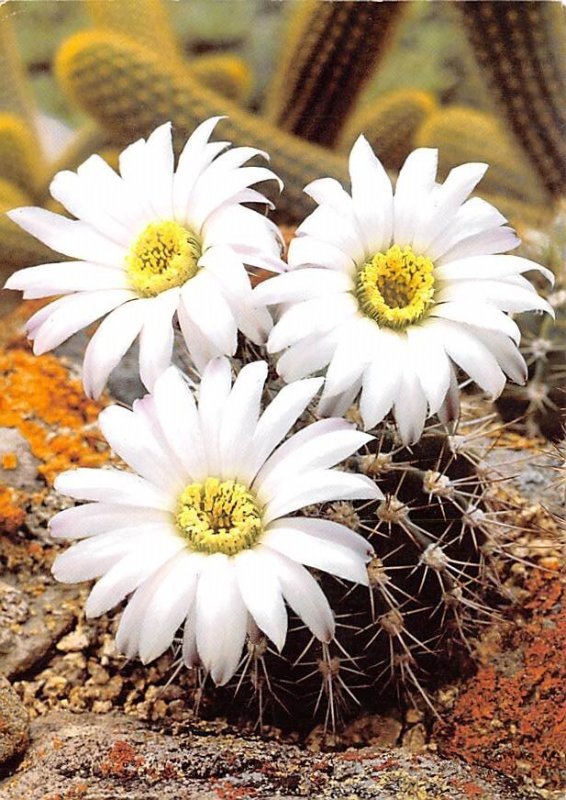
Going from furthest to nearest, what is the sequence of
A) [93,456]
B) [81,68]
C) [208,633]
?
[81,68], [93,456], [208,633]

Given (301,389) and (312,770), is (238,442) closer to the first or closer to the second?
(301,389)

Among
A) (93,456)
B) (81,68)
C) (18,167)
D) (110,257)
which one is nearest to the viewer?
(110,257)

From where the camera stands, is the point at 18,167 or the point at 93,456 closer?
the point at 93,456

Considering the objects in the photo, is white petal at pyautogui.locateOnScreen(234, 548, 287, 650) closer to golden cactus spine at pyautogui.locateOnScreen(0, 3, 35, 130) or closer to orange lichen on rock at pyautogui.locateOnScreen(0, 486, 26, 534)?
orange lichen on rock at pyautogui.locateOnScreen(0, 486, 26, 534)

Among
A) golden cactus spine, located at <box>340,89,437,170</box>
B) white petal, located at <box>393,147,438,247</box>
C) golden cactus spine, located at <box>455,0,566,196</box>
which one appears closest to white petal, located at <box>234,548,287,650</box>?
white petal, located at <box>393,147,438,247</box>

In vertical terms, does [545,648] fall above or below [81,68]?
below

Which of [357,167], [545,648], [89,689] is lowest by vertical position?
[89,689]

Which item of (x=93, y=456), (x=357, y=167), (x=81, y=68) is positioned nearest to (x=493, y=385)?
(x=357, y=167)

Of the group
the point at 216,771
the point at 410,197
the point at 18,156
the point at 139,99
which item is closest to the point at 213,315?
the point at 410,197

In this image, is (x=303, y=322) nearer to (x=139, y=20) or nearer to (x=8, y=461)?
(x=8, y=461)
